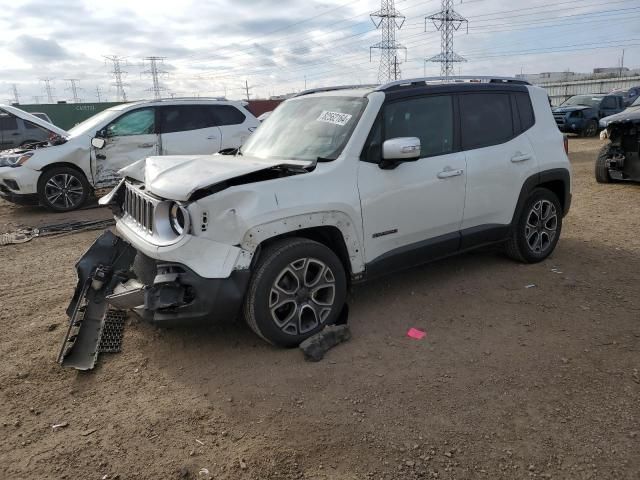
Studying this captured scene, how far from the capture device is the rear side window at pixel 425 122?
A: 4.15 m

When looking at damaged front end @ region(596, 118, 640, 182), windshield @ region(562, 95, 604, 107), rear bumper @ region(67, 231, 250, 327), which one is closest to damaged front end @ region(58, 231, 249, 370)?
rear bumper @ region(67, 231, 250, 327)

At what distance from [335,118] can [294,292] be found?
4.84 feet

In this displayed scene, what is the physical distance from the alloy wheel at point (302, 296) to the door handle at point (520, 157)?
2317 mm

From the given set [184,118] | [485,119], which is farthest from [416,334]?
[184,118]

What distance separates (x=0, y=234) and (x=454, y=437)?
24.5 ft

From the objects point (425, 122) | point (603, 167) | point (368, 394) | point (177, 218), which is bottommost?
point (368, 394)

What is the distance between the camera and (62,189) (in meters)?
9.06

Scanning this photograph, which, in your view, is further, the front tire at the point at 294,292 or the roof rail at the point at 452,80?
the roof rail at the point at 452,80

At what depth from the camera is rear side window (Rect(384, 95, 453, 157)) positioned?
13.6ft

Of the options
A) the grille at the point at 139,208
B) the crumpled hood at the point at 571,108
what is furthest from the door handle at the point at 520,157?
the crumpled hood at the point at 571,108

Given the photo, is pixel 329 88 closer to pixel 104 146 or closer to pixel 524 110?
pixel 524 110

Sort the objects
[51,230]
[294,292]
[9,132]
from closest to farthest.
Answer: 1. [294,292]
2. [51,230]
3. [9,132]

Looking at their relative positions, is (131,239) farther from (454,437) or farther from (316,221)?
(454,437)

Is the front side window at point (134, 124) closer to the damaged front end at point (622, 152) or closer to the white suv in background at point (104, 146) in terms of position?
the white suv in background at point (104, 146)
